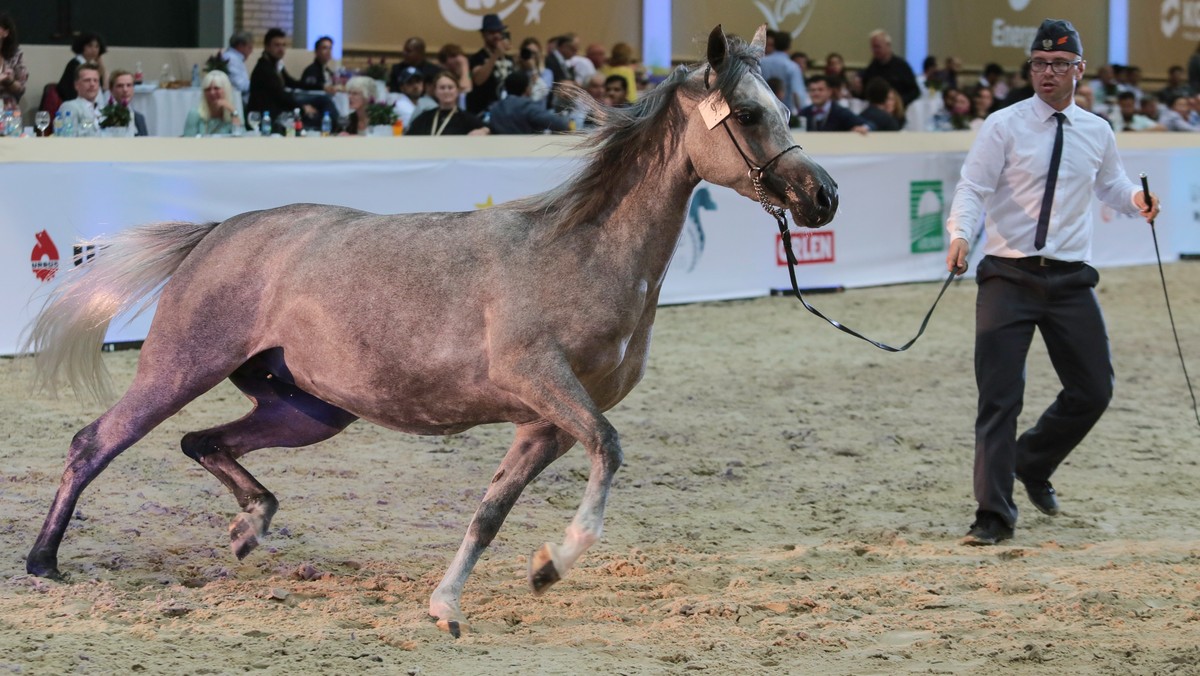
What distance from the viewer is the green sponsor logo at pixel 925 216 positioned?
41.5 ft

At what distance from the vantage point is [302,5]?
15914 mm

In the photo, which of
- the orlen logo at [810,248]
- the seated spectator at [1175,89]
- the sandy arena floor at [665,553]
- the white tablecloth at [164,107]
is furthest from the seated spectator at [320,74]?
the seated spectator at [1175,89]

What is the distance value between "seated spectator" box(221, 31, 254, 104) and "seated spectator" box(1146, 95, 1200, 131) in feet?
35.0

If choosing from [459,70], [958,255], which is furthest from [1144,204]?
[459,70]

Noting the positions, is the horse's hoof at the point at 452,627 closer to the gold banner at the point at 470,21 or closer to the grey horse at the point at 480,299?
the grey horse at the point at 480,299

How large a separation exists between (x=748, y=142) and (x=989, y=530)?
2115 mm

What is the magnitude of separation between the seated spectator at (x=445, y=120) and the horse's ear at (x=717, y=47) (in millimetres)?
6736

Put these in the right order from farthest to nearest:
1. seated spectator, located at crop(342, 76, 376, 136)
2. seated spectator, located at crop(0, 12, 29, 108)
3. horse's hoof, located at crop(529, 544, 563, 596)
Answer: seated spectator, located at crop(342, 76, 376, 136) < seated spectator, located at crop(0, 12, 29, 108) < horse's hoof, located at crop(529, 544, 563, 596)

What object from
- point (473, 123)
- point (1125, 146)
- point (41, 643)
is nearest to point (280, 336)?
point (41, 643)

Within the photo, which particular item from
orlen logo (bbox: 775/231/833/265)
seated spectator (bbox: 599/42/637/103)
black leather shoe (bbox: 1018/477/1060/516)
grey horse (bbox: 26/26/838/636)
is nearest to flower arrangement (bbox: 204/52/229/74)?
seated spectator (bbox: 599/42/637/103)

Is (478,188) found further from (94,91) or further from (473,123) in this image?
(94,91)

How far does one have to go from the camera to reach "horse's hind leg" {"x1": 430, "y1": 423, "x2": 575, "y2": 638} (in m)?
4.09

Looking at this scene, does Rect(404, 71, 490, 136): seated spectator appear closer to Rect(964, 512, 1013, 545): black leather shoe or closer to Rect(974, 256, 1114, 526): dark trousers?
Rect(974, 256, 1114, 526): dark trousers

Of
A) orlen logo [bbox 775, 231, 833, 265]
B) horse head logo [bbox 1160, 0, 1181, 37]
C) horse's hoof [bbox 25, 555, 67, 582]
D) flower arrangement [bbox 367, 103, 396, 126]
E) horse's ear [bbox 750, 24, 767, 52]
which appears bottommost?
horse's hoof [bbox 25, 555, 67, 582]
